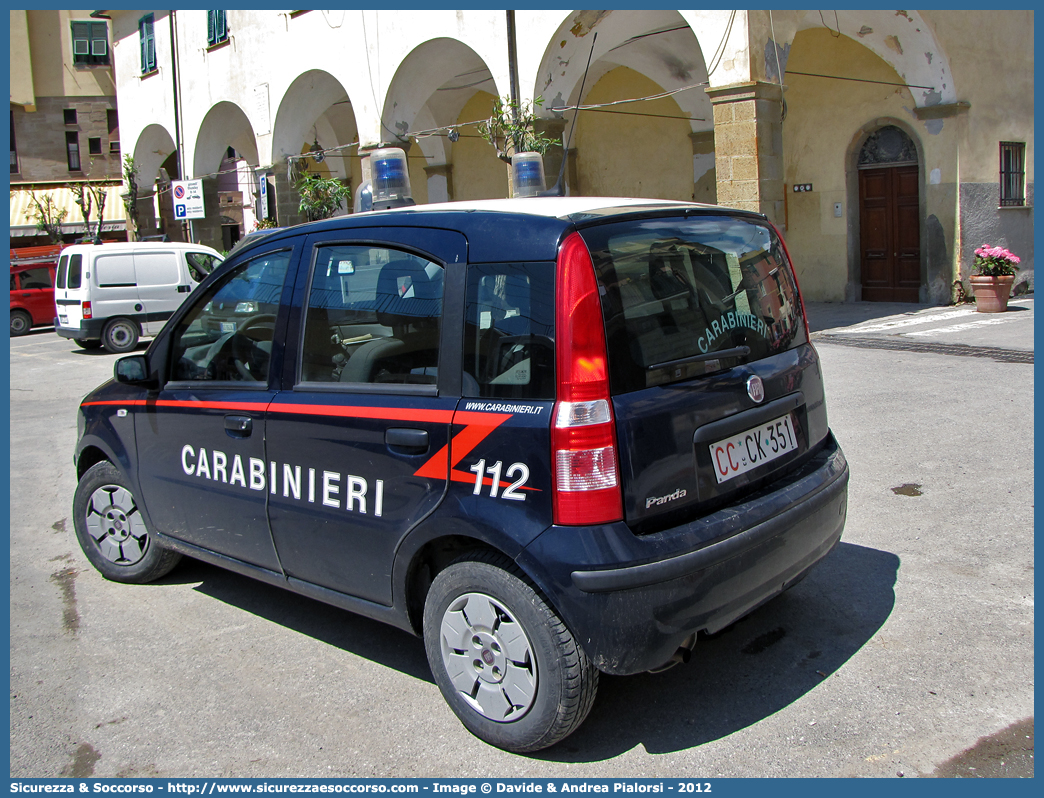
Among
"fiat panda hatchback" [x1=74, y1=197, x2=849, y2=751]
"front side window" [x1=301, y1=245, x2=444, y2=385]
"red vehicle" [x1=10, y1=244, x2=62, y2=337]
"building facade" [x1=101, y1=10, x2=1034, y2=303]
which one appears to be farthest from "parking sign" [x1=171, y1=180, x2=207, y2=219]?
"front side window" [x1=301, y1=245, x2=444, y2=385]

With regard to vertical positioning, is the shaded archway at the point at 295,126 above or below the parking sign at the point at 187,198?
above

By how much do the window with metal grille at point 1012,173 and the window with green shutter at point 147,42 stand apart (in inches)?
842

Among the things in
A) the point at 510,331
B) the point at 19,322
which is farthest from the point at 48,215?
the point at 510,331

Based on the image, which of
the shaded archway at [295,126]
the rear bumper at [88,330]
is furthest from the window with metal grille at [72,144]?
the rear bumper at [88,330]

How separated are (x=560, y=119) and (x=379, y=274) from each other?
43.0ft

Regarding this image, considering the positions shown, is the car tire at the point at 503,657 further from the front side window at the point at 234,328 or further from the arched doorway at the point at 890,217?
the arched doorway at the point at 890,217

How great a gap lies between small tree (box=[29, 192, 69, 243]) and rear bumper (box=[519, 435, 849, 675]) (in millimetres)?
34556

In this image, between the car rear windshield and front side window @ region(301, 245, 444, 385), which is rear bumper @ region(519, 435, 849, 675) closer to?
the car rear windshield

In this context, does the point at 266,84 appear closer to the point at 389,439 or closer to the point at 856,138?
the point at 856,138

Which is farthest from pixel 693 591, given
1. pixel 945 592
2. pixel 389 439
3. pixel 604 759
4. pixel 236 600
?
pixel 236 600

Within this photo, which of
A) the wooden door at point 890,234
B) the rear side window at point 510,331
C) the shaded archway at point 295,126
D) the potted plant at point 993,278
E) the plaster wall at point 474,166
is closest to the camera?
the rear side window at point 510,331

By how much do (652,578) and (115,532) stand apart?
3.10 metres

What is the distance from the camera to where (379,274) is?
3252 mm

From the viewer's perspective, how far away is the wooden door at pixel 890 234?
15.5 meters
